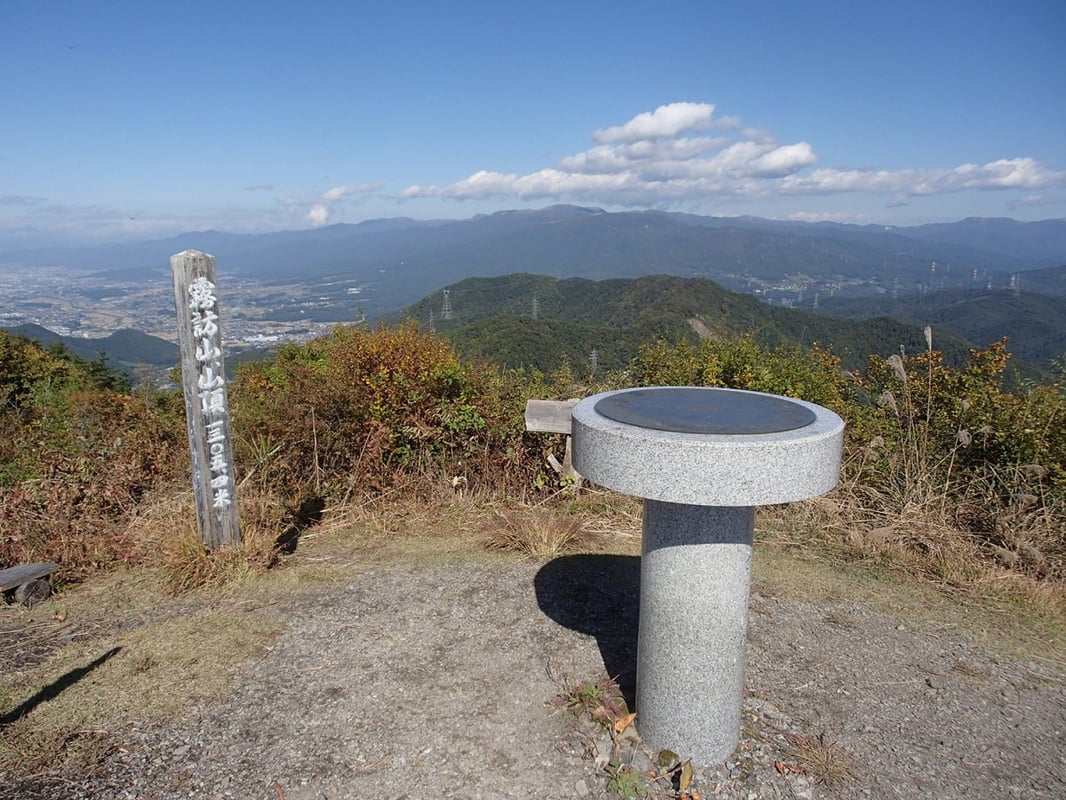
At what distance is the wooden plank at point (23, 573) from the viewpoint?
420cm

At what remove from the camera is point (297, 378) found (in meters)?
6.44

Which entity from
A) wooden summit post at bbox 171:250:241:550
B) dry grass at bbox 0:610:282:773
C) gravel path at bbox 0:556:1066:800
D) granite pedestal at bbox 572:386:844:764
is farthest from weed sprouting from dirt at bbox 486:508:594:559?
granite pedestal at bbox 572:386:844:764

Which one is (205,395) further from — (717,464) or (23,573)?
(717,464)

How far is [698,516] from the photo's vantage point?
2.63 meters

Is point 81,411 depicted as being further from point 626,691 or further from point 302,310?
point 302,310

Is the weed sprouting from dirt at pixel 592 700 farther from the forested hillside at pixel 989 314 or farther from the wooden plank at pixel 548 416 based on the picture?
the forested hillside at pixel 989 314

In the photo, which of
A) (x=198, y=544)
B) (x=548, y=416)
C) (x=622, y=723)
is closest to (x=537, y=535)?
(x=548, y=416)

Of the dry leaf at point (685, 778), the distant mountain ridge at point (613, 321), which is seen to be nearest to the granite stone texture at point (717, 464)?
the dry leaf at point (685, 778)

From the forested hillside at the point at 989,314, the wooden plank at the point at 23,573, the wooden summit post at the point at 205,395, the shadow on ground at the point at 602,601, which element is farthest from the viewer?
the forested hillside at the point at 989,314

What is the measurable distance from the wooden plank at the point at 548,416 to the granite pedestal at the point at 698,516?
9.63ft

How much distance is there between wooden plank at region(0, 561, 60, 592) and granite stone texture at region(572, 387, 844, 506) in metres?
4.02

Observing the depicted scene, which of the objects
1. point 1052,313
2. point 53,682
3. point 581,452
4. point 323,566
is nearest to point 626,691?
point 581,452

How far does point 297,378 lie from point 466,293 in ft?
283

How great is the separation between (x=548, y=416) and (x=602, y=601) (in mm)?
2050
